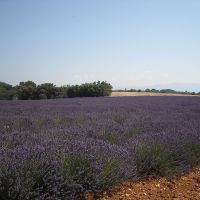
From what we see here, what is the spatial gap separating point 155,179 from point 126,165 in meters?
0.63

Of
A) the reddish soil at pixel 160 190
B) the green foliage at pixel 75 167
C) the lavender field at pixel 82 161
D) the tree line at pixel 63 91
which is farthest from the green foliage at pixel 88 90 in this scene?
the green foliage at pixel 75 167

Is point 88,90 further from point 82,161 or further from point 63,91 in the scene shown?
point 82,161

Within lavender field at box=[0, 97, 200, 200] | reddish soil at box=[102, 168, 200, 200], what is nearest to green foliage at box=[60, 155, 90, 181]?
lavender field at box=[0, 97, 200, 200]

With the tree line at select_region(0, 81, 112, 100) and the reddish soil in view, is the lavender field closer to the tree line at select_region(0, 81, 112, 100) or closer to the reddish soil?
the reddish soil

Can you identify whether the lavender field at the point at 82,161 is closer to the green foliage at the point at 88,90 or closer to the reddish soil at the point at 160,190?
the reddish soil at the point at 160,190

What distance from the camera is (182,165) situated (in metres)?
4.18

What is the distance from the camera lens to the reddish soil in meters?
3.27

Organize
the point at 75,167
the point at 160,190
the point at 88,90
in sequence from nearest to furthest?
the point at 75,167
the point at 160,190
the point at 88,90

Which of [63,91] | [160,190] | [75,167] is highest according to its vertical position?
[63,91]

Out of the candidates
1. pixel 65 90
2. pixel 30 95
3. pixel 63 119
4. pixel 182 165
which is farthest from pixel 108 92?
pixel 182 165

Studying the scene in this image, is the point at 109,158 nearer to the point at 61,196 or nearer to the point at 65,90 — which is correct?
the point at 61,196

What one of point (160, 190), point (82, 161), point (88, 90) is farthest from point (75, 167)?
point (88, 90)

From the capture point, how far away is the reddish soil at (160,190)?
3.27 metres

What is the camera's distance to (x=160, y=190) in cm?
353
